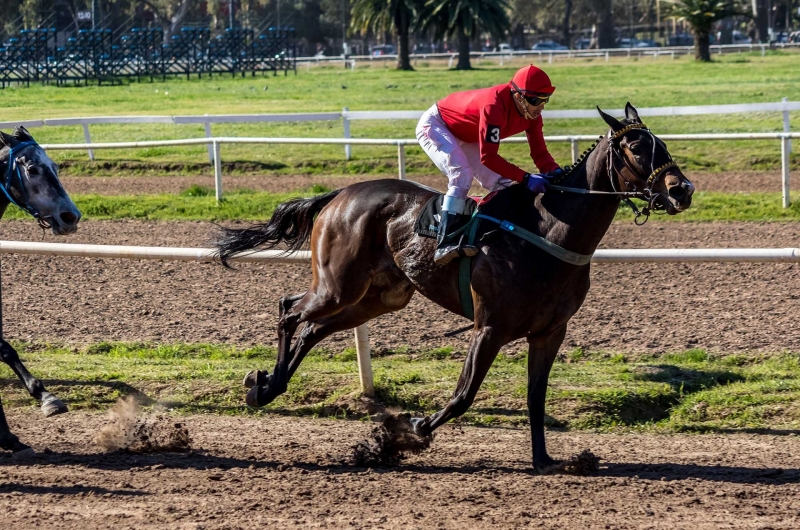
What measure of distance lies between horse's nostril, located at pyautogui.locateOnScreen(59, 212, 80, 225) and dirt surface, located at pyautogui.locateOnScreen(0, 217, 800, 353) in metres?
2.56

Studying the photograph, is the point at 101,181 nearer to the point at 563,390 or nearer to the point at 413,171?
the point at 413,171

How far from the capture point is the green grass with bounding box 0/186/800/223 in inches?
482

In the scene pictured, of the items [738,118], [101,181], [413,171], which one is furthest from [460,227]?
[738,118]

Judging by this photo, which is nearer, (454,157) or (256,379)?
(454,157)

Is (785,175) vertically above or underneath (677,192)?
underneath

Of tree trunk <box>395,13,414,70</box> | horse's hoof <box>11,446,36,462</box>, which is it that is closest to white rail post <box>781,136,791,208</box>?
horse's hoof <box>11,446,36,462</box>

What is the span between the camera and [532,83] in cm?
512

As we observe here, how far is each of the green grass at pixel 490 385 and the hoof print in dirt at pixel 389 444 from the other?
90 cm

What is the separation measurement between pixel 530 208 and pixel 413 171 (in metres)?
11.6

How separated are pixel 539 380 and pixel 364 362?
1.52 metres

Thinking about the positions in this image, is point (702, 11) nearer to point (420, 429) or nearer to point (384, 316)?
point (384, 316)

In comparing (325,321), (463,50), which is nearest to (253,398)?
(325,321)

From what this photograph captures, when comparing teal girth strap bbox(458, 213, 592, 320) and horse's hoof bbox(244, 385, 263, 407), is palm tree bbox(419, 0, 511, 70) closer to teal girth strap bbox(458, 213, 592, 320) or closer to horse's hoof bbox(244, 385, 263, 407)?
horse's hoof bbox(244, 385, 263, 407)

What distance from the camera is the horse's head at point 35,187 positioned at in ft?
18.0
